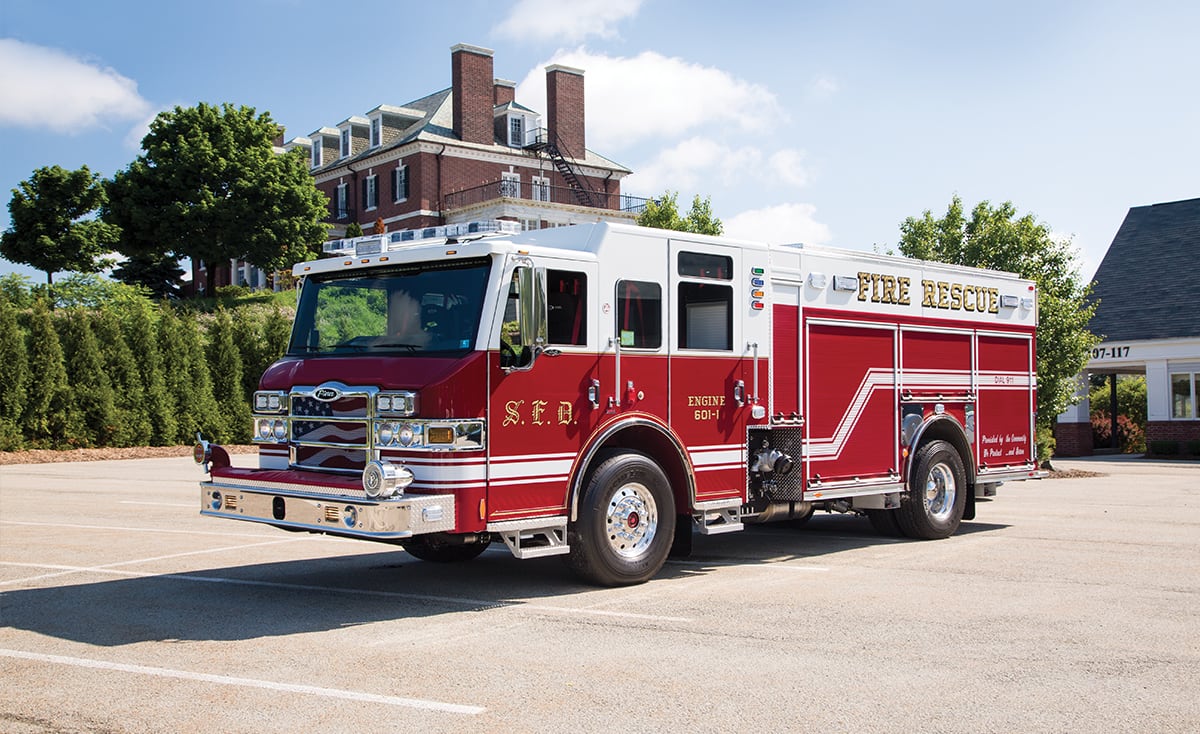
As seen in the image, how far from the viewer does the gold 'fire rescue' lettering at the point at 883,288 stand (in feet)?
37.0

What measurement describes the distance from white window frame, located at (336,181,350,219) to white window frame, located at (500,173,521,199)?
9733mm

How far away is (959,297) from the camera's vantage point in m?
12.4

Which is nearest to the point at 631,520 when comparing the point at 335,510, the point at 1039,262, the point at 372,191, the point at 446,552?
the point at 446,552

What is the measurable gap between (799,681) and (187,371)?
1109 inches

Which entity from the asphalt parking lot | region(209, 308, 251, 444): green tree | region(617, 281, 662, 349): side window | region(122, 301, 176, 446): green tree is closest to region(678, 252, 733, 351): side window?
region(617, 281, 662, 349): side window

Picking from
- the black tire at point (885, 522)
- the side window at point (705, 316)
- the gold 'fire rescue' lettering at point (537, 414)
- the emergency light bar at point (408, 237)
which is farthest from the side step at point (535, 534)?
the black tire at point (885, 522)

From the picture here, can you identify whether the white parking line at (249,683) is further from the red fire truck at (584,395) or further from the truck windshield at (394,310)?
the truck windshield at (394,310)

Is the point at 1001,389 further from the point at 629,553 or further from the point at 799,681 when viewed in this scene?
the point at 799,681

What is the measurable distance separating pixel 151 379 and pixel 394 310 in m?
24.4

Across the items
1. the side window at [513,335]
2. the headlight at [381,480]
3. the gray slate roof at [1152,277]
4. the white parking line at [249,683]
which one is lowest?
the white parking line at [249,683]

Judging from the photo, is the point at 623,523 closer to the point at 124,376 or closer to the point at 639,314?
the point at 639,314

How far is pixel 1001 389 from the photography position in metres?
13.1

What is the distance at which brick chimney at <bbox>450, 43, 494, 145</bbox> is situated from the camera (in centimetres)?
5484

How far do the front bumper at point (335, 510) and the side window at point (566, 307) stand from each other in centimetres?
161
